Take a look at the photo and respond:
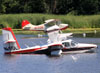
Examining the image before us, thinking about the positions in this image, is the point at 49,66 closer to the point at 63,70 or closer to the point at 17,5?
the point at 63,70

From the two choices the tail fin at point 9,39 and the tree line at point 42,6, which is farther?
the tree line at point 42,6

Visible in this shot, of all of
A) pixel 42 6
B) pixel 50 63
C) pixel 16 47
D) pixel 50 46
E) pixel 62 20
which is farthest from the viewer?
pixel 42 6

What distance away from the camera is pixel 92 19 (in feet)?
234

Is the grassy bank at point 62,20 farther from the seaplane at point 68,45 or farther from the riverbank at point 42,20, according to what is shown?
the seaplane at point 68,45

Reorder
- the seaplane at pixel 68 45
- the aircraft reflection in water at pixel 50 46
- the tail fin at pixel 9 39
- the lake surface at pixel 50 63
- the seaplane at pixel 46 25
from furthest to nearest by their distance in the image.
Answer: the seaplane at pixel 46 25 → the seaplane at pixel 68 45 → the aircraft reflection in water at pixel 50 46 → the tail fin at pixel 9 39 → the lake surface at pixel 50 63

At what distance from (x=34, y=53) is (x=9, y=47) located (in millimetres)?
2285

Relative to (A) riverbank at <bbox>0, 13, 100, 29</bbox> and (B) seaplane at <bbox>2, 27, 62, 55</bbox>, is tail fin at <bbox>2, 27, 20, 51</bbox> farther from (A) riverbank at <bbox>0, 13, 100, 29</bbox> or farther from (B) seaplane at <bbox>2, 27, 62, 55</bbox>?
(A) riverbank at <bbox>0, 13, 100, 29</bbox>

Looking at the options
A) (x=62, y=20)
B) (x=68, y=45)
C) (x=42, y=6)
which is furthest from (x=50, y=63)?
(x=42, y=6)

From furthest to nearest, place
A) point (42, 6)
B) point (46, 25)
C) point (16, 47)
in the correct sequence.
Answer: point (42, 6), point (46, 25), point (16, 47)

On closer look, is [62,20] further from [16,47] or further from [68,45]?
[16,47]

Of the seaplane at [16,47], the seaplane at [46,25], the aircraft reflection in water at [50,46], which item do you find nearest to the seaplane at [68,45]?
the aircraft reflection in water at [50,46]

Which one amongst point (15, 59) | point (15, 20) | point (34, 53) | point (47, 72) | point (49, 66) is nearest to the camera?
point (47, 72)

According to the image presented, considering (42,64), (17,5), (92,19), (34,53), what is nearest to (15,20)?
(92,19)

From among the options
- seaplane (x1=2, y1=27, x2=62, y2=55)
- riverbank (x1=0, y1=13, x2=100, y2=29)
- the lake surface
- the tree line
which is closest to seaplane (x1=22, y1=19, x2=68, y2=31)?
riverbank (x1=0, y1=13, x2=100, y2=29)
